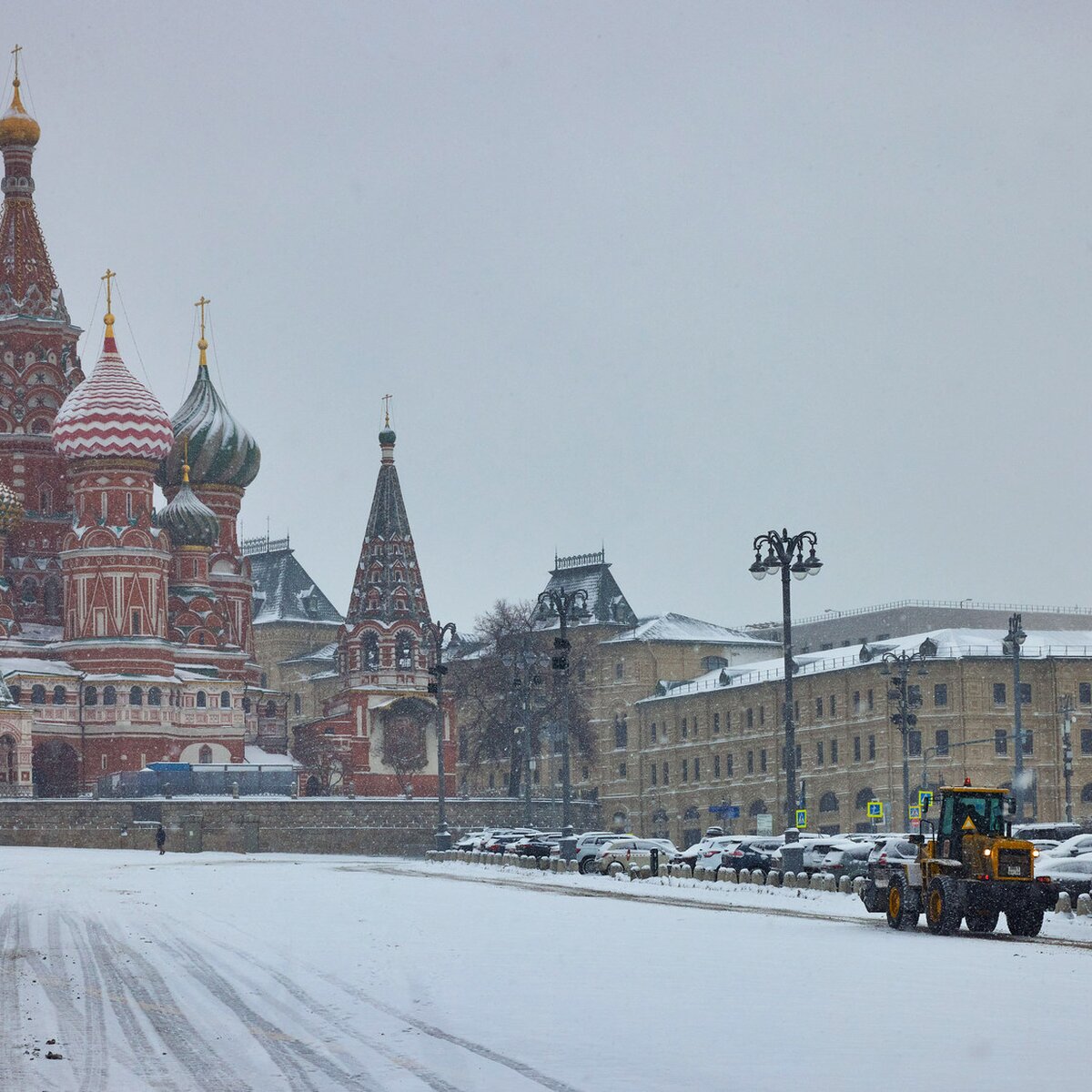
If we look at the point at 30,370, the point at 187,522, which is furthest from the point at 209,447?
the point at 30,370

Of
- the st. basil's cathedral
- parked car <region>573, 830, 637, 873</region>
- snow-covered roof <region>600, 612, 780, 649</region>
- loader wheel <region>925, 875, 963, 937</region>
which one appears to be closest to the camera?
loader wheel <region>925, 875, 963, 937</region>

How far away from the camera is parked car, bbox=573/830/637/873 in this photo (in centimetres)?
5653

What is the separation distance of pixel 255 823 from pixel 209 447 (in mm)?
27449

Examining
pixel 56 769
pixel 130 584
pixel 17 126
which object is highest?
pixel 17 126

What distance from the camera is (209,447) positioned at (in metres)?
115

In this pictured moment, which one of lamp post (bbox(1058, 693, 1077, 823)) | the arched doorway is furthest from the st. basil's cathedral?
lamp post (bbox(1058, 693, 1077, 823))

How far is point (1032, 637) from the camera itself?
107 meters

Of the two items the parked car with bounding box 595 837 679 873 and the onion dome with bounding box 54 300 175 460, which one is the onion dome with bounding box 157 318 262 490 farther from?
the parked car with bounding box 595 837 679 873

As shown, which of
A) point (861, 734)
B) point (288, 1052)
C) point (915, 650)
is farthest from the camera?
point (861, 734)

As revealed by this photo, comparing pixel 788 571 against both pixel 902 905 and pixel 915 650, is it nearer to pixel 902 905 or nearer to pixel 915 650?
pixel 902 905

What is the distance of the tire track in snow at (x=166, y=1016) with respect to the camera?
1641 cm

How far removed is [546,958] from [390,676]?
8537 centimetres

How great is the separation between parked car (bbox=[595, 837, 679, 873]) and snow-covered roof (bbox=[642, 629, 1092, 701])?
109 feet

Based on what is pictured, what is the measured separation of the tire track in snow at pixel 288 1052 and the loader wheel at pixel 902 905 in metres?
11.0
